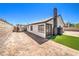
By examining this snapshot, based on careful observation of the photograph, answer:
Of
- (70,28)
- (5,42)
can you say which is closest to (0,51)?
(5,42)

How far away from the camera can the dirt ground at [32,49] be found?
4484 mm

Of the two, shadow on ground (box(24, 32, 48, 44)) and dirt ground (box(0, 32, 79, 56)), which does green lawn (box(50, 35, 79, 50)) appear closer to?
dirt ground (box(0, 32, 79, 56))

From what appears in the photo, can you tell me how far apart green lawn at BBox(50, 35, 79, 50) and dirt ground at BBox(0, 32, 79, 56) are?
0.13 meters

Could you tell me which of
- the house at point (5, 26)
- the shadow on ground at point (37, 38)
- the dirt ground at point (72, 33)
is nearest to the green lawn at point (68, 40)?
the dirt ground at point (72, 33)

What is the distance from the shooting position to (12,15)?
15.8 feet

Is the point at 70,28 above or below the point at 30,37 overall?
above

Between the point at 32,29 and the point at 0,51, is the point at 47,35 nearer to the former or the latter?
the point at 32,29

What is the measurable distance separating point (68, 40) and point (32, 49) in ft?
4.15

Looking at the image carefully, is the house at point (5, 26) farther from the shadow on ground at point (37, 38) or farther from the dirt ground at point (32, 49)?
the shadow on ground at point (37, 38)

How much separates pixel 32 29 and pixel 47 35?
1214mm

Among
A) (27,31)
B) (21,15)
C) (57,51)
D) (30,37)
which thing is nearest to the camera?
(57,51)

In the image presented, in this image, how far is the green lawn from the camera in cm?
462

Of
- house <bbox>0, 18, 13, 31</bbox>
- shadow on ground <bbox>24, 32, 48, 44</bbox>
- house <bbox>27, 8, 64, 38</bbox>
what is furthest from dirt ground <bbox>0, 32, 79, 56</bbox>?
house <bbox>0, 18, 13, 31</bbox>

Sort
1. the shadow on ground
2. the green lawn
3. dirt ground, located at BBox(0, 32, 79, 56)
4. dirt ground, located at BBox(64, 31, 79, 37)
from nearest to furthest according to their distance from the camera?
dirt ground, located at BBox(0, 32, 79, 56), the green lawn, dirt ground, located at BBox(64, 31, 79, 37), the shadow on ground
